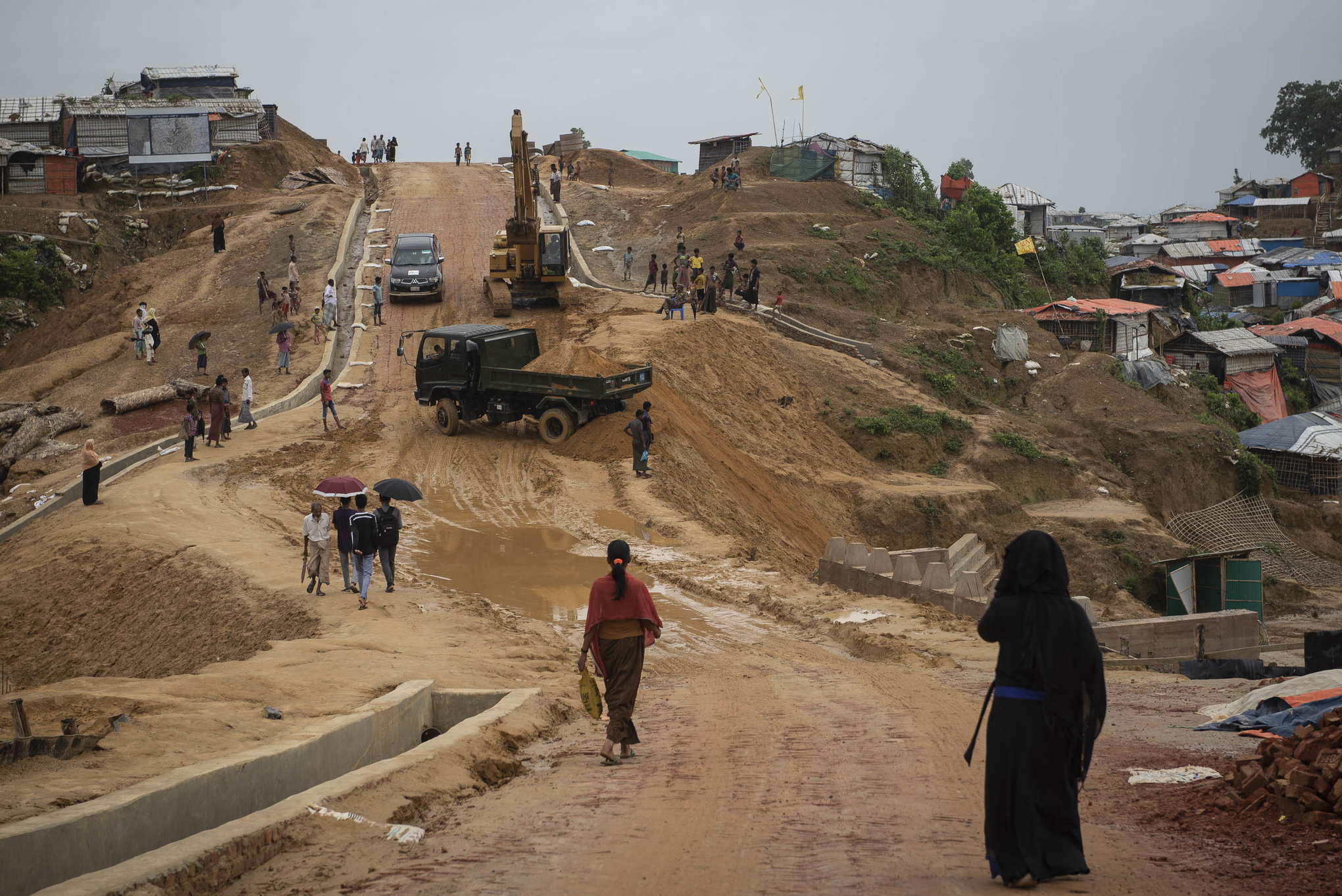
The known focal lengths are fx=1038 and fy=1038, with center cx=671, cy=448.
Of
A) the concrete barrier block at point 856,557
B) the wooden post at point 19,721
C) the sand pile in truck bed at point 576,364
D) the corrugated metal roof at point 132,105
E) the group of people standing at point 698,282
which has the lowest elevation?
the concrete barrier block at point 856,557

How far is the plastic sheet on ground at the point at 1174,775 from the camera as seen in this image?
6340 mm

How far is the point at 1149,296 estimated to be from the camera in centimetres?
5316

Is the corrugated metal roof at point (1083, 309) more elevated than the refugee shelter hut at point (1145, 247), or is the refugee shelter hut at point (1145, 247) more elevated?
the refugee shelter hut at point (1145, 247)

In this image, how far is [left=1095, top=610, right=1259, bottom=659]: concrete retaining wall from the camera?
1507 cm

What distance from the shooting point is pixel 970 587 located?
14.9 meters

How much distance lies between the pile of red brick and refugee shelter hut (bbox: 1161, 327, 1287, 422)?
4099cm

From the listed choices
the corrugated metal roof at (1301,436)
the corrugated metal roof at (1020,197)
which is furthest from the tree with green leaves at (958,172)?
the corrugated metal roof at (1301,436)

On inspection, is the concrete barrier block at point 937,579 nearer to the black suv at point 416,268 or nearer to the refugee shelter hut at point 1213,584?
the refugee shelter hut at point 1213,584

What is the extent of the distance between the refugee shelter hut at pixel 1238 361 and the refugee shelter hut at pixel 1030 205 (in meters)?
25.1

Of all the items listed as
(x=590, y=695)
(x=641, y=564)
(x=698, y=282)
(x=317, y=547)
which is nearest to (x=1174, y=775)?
(x=590, y=695)

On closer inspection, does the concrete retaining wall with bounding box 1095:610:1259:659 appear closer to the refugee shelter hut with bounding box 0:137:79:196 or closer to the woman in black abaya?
the woman in black abaya

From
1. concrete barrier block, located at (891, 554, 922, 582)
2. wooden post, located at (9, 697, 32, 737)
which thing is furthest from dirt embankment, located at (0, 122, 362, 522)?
concrete barrier block, located at (891, 554, 922, 582)

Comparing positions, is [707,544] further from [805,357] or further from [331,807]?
[805,357]

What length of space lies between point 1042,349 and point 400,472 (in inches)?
956
